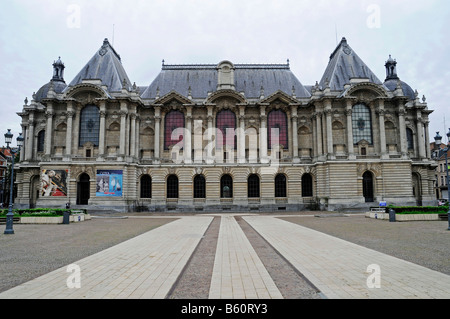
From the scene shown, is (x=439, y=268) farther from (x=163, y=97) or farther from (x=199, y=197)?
(x=163, y=97)

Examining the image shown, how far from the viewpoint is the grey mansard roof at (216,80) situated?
51.3 meters

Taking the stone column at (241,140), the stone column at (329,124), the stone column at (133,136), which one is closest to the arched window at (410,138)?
the stone column at (329,124)

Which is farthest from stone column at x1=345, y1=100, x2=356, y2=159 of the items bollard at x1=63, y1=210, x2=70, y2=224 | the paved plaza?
bollard at x1=63, y1=210, x2=70, y2=224

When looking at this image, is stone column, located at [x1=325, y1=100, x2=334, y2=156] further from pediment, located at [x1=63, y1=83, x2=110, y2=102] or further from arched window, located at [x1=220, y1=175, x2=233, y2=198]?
pediment, located at [x1=63, y1=83, x2=110, y2=102]

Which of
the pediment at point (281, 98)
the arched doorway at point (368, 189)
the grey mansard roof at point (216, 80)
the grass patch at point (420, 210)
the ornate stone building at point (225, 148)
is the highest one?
the grey mansard roof at point (216, 80)

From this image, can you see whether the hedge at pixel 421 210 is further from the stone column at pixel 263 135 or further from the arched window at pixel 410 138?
the arched window at pixel 410 138

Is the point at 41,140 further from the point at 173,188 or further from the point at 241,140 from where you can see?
the point at 241,140

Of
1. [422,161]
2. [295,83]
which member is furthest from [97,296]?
[422,161]

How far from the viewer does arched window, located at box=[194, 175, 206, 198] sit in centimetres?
4744

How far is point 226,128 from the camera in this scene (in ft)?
159

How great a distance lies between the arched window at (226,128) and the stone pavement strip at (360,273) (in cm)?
3466

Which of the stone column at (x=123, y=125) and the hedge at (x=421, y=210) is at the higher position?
the stone column at (x=123, y=125)

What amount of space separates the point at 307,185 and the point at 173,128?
23006 mm

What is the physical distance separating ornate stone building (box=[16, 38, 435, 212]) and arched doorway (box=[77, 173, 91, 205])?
6.1 inches
